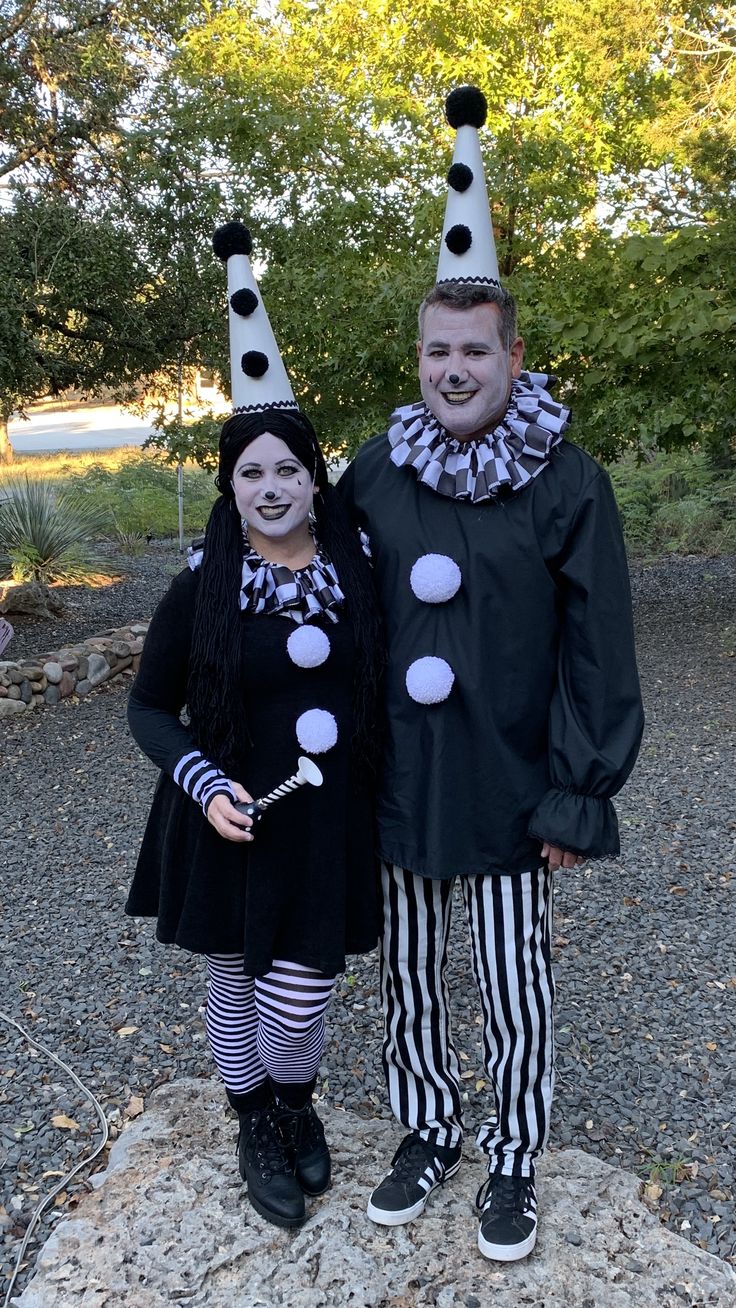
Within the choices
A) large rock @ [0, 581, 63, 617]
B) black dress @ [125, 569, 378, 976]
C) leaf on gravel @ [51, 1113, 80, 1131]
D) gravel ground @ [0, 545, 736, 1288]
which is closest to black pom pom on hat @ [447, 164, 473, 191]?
black dress @ [125, 569, 378, 976]

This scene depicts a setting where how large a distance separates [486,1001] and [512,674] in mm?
667

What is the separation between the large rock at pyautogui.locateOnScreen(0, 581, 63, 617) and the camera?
8.46 metres

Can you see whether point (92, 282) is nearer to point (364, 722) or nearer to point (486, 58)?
point (486, 58)

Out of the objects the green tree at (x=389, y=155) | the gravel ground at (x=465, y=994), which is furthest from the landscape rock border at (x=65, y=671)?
the green tree at (x=389, y=155)

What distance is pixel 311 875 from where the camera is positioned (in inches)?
75.8

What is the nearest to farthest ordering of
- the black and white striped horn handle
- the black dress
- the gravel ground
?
the black and white striped horn handle → the black dress → the gravel ground

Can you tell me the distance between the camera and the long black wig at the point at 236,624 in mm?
1877

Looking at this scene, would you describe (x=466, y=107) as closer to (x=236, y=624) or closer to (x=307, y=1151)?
(x=236, y=624)

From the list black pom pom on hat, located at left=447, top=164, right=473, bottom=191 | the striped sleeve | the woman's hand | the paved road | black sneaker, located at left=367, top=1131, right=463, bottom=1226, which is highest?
black pom pom on hat, located at left=447, top=164, right=473, bottom=191

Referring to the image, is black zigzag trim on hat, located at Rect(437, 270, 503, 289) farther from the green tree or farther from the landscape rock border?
the landscape rock border

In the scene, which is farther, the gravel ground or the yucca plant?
the yucca plant

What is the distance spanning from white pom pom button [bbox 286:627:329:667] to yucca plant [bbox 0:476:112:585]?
7.46m

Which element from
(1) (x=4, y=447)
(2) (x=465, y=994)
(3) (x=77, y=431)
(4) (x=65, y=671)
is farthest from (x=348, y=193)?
(3) (x=77, y=431)

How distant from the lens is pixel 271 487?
6.10 feet
